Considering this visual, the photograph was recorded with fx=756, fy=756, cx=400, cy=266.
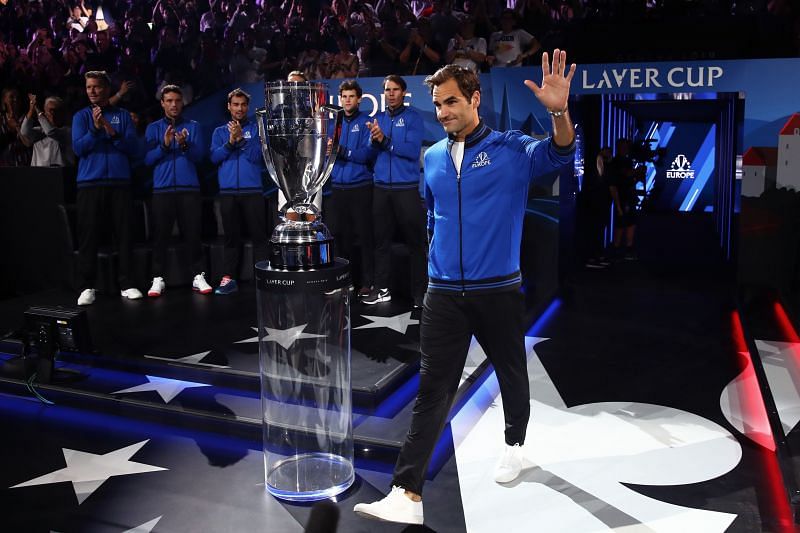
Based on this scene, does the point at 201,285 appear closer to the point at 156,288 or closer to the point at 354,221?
the point at 156,288

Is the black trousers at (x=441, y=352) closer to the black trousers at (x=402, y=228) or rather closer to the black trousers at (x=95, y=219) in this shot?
the black trousers at (x=402, y=228)

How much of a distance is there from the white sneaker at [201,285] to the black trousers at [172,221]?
0.18 feet

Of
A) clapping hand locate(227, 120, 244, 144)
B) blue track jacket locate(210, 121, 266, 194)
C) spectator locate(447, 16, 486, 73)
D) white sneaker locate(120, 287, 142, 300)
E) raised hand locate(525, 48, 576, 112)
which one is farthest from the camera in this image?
spectator locate(447, 16, 486, 73)

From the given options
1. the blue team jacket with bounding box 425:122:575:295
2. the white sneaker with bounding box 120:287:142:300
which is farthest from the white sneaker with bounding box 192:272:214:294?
the blue team jacket with bounding box 425:122:575:295

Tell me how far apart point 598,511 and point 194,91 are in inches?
266

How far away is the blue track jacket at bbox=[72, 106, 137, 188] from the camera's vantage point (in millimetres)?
5879

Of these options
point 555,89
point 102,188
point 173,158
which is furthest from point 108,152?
point 555,89

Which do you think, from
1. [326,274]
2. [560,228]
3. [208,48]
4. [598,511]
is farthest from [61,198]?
[598,511]

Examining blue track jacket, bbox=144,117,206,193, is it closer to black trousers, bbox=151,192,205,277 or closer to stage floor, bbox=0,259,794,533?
black trousers, bbox=151,192,205,277

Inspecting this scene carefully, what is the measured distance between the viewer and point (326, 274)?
2855 millimetres

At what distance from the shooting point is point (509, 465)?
123 inches

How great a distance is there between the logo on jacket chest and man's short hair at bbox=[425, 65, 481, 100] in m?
0.21

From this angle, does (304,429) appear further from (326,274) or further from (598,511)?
(598,511)

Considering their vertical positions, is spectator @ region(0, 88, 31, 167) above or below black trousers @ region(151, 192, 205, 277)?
above
